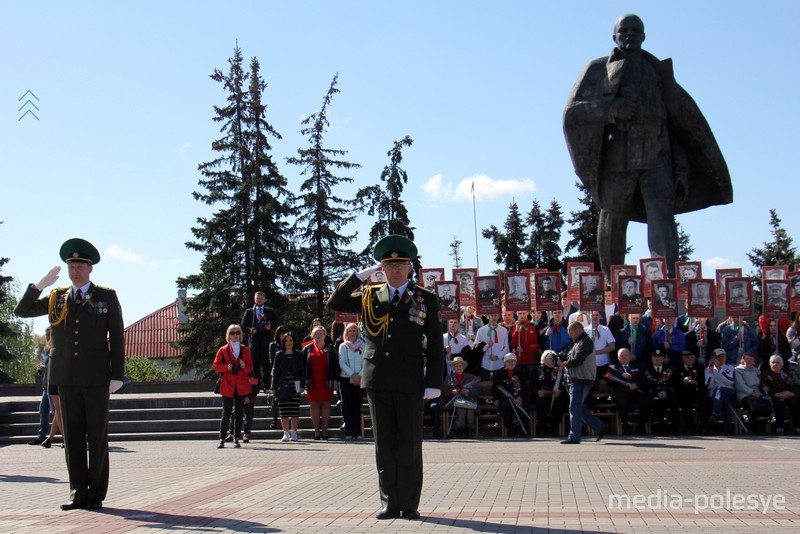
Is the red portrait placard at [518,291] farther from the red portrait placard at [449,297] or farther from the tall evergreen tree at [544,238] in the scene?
the tall evergreen tree at [544,238]

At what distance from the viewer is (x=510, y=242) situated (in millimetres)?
46719

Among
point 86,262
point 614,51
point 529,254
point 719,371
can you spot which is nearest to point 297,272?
point 529,254

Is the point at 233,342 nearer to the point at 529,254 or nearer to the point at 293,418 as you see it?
the point at 293,418

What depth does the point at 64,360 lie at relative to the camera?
7.91 meters

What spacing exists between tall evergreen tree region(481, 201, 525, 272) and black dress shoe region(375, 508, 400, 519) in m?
39.7

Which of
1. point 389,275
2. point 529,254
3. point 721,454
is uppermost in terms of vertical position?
point 529,254

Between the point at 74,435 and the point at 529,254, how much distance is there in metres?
Answer: 39.8

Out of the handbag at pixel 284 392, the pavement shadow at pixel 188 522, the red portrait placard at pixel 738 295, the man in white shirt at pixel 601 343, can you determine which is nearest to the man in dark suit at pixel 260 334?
the handbag at pixel 284 392

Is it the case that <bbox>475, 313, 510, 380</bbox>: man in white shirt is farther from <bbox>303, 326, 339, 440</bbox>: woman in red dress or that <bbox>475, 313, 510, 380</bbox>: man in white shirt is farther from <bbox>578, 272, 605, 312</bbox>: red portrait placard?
<bbox>303, 326, 339, 440</bbox>: woman in red dress

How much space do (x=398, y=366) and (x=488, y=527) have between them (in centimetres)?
130

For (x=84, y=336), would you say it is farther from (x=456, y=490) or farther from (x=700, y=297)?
(x=700, y=297)

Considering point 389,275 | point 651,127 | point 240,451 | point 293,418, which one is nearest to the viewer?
point 389,275

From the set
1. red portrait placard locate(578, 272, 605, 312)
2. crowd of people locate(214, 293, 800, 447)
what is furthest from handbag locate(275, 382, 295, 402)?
red portrait placard locate(578, 272, 605, 312)

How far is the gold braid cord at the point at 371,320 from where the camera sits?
7.15m
